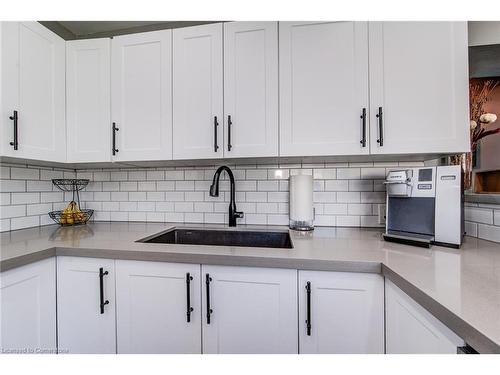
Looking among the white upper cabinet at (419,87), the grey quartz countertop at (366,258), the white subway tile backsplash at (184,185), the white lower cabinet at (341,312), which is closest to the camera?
the grey quartz countertop at (366,258)

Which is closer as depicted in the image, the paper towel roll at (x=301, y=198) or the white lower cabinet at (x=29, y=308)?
the white lower cabinet at (x=29, y=308)

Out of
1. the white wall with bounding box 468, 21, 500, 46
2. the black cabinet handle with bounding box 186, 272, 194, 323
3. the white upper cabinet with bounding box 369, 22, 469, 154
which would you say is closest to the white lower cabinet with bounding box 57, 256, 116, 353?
the black cabinet handle with bounding box 186, 272, 194, 323

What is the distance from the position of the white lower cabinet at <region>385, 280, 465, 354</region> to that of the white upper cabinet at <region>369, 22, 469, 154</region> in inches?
28.6

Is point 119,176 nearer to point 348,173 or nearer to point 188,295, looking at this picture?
point 188,295

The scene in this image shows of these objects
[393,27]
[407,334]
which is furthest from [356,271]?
[393,27]

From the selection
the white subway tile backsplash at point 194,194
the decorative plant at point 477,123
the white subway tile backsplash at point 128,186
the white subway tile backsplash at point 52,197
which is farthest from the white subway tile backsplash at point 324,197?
the white subway tile backsplash at point 52,197

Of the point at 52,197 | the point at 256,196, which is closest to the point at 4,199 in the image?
the point at 52,197

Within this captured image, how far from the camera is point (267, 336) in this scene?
3.31 ft

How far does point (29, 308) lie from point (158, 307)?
21.5 inches

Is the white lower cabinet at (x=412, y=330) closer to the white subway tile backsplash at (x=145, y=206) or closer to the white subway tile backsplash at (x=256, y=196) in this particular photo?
the white subway tile backsplash at (x=256, y=196)

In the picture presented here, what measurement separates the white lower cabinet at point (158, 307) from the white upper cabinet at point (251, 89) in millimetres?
699

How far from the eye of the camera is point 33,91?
1397 mm

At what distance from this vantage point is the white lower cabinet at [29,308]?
101 centimetres

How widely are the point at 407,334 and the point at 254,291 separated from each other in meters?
0.54
